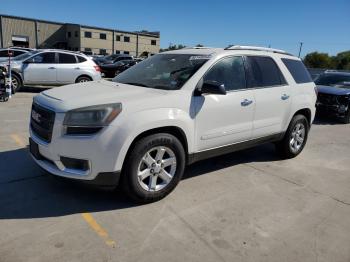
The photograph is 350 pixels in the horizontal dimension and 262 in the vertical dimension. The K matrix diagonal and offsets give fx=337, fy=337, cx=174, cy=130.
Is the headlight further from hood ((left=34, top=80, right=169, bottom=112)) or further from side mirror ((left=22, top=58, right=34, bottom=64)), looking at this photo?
side mirror ((left=22, top=58, right=34, bottom=64))

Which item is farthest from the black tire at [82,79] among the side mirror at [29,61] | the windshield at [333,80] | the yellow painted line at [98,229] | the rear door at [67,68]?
the yellow painted line at [98,229]

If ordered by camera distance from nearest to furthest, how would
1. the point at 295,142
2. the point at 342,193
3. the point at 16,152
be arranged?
the point at 342,193
the point at 16,152
the point at 295,142

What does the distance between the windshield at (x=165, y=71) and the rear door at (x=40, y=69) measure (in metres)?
8.57

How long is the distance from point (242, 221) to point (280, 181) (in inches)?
59.1

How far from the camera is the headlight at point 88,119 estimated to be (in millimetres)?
3422

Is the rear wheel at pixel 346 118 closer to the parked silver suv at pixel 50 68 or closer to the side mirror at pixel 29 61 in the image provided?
the parked silver suv at pixel 50 68

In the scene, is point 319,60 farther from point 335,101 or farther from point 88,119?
point 88,119

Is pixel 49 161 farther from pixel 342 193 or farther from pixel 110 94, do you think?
pixel 342 193

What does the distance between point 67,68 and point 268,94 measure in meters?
9.81

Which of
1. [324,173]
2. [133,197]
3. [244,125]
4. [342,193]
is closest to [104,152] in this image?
[133,197]

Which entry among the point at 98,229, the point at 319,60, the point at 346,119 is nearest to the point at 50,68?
the point at 346,119

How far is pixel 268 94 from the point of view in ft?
16.8

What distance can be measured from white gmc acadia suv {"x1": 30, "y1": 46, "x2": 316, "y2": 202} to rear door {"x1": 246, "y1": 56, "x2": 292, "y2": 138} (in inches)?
0.6

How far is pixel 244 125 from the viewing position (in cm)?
480
